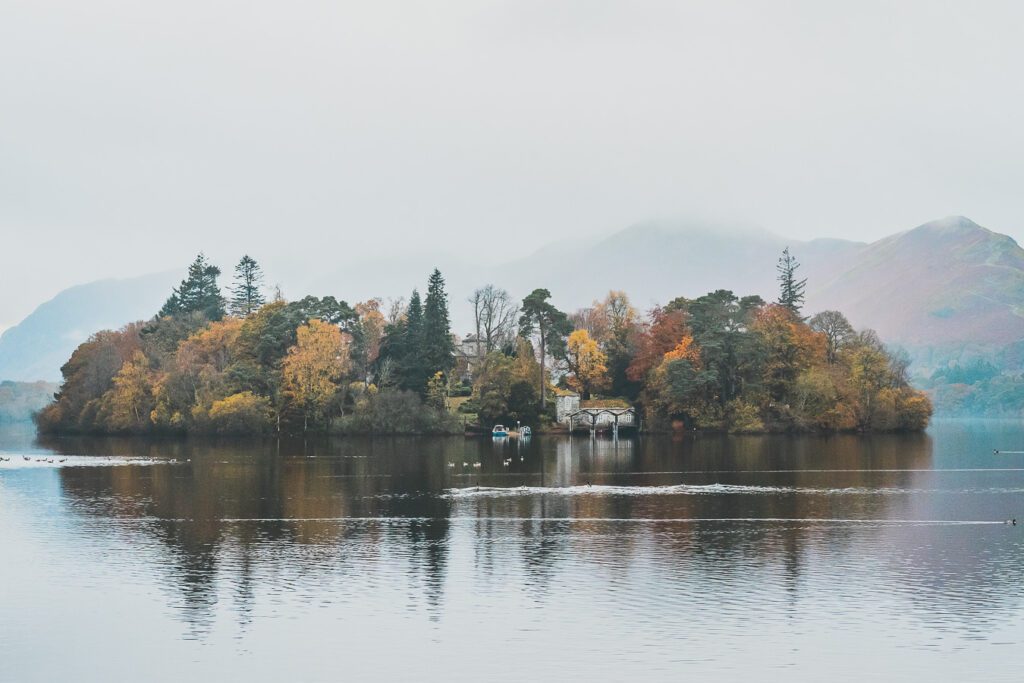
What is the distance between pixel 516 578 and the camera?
39.0 m

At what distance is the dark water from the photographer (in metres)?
28.7

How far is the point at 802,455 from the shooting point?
95500 millimetres

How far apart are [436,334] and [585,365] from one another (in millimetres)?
22262

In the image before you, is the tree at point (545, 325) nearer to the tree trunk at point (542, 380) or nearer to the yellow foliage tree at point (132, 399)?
the tree trunk at point (542, 380)

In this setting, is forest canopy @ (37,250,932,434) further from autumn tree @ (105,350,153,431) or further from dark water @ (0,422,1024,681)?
dark water @ (0,422,1024,681)

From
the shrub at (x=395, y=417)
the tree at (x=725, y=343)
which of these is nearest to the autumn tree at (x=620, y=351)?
the tree at (x=725, y=343)

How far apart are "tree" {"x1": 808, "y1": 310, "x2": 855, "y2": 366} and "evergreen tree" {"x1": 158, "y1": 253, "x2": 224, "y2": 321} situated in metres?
102

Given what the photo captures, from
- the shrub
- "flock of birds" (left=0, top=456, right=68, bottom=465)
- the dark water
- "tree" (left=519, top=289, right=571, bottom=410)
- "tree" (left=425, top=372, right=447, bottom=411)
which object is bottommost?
the dark water

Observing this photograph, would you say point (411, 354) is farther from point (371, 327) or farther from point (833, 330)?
point (833, 330)

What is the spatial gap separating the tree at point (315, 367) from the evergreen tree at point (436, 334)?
37.6 ft

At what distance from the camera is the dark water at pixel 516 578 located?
28672 millimetres

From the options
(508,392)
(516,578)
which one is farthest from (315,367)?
(516,578)

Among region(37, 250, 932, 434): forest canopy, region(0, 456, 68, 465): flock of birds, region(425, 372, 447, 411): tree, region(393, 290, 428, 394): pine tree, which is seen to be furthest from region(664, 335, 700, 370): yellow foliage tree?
region(0, 456, 68, 465): flock of birds

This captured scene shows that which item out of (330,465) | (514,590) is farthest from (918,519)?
(330,465)
